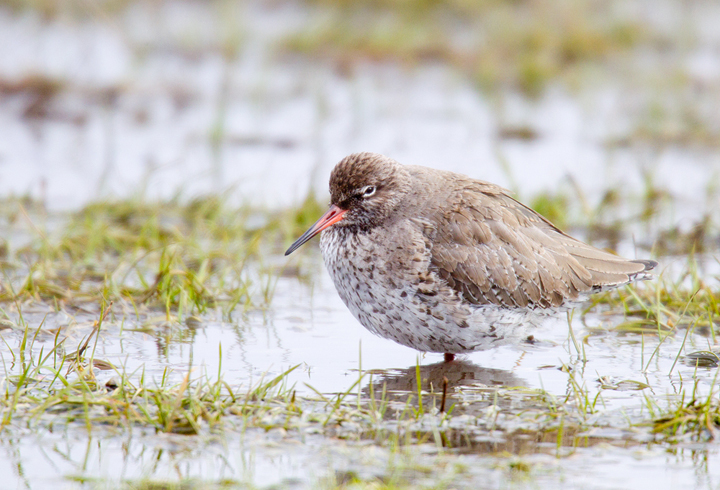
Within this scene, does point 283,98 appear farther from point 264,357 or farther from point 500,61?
point 264,357

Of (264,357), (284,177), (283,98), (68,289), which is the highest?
(283,98)

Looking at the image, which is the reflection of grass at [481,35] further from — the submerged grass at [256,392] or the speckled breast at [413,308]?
the speckled breast at [413,308]

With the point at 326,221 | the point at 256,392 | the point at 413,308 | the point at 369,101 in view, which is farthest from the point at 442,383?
the point at 369,101

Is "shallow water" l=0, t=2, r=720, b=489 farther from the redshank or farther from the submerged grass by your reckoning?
the redshank

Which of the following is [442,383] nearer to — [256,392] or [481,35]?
[256,392]

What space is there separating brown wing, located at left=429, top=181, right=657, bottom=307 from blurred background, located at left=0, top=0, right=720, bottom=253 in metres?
2.20

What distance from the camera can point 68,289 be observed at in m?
7.02

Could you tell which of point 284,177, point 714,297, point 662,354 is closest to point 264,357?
point 662,354

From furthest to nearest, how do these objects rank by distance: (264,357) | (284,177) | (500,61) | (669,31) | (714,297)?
(669,31) < (500,61) < (284,177) < (714,297) < (264,357)

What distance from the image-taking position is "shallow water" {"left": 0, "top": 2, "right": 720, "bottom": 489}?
15.6 ft

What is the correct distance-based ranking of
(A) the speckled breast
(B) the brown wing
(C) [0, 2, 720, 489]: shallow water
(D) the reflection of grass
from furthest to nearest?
(D) the reflection of grass, (B) the brown wing, (A) the speckled breast, (C) [0, 2, 720, 489]: shallow water

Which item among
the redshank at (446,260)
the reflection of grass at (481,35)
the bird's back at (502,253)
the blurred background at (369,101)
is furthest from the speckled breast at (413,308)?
the reflection of grass at (481,35)

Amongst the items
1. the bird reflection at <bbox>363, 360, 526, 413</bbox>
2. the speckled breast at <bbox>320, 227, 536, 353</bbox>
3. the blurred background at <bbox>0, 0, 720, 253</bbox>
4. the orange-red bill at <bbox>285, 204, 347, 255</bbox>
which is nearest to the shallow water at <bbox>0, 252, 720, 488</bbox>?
the bird reflection at <bbox>363, 360, 526, 413</bbox>

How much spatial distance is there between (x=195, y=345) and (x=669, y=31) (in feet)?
41.7
